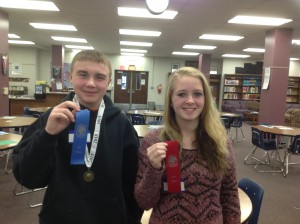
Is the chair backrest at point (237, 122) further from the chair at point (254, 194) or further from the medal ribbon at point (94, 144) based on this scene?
the medal ribbon at point (94, 144)

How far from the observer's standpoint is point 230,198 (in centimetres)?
130

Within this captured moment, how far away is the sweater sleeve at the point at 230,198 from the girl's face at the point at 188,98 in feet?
0.94

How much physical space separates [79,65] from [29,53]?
13584mm

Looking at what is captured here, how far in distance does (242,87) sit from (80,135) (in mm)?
13902

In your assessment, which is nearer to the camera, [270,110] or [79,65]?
[79,65]

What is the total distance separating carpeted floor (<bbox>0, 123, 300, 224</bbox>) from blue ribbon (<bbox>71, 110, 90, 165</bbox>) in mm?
2426

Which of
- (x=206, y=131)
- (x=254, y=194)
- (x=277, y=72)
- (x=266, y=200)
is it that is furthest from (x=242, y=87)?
(x=206, y=131)

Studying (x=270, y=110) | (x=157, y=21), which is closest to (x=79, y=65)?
(x=157, y=21)

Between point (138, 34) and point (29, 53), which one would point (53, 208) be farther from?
point (29, 53)

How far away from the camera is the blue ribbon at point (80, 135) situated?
0.99 metres

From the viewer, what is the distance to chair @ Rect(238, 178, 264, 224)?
1897 millimetres

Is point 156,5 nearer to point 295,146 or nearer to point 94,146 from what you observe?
point 295,146

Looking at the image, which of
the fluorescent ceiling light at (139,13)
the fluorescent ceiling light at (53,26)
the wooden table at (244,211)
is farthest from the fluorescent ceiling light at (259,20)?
the wooden table at (244,211)

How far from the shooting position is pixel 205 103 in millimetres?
1345
